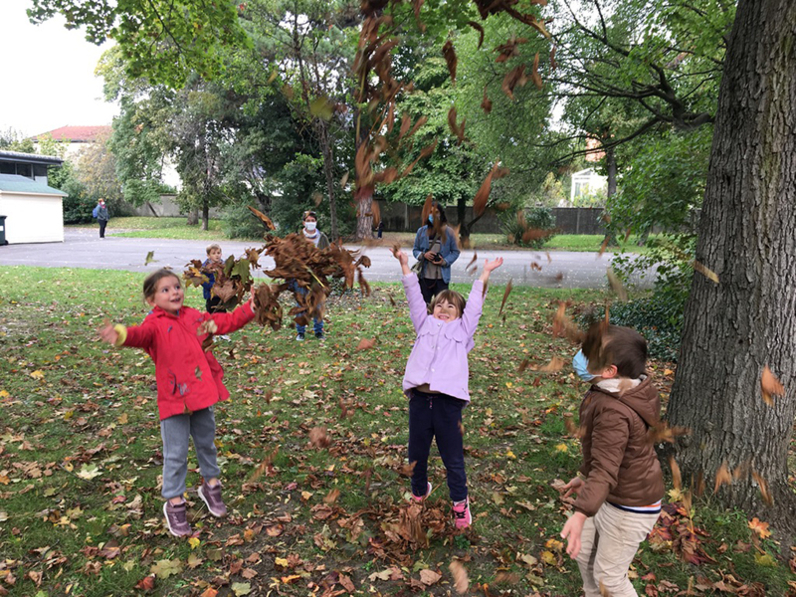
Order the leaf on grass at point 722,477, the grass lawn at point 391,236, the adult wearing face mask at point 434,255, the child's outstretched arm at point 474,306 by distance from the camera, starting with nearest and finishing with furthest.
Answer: the child's outstretched arm at point 474,306 < the leaf on grass at point 722,477 < the adult wearing face mask at point 434,255 < the grass lawn at point 391,236

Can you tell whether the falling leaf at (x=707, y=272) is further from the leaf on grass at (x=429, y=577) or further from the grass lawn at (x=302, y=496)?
the leaf on grass at (x=429, y=577)

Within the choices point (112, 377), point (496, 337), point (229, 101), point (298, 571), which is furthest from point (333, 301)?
point (229, 101)

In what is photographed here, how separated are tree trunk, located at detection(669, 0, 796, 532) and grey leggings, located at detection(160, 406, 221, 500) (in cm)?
346

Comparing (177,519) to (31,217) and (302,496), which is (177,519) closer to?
(302,496)

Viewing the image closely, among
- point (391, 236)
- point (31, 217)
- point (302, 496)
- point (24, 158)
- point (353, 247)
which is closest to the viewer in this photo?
point (302, 496)

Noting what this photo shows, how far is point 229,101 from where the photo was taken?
27.6 metres

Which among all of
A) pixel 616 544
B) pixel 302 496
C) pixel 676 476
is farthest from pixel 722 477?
pixel 302 496

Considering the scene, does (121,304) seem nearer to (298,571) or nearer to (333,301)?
(333,301)

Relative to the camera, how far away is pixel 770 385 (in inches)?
139

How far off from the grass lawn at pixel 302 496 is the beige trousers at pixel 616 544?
0.63 m

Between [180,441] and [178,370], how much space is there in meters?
0.47

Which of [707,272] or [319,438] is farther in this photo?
[319,438]

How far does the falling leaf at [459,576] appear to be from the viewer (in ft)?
10.0

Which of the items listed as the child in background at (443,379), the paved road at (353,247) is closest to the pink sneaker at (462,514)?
the child in background at (443,379)
